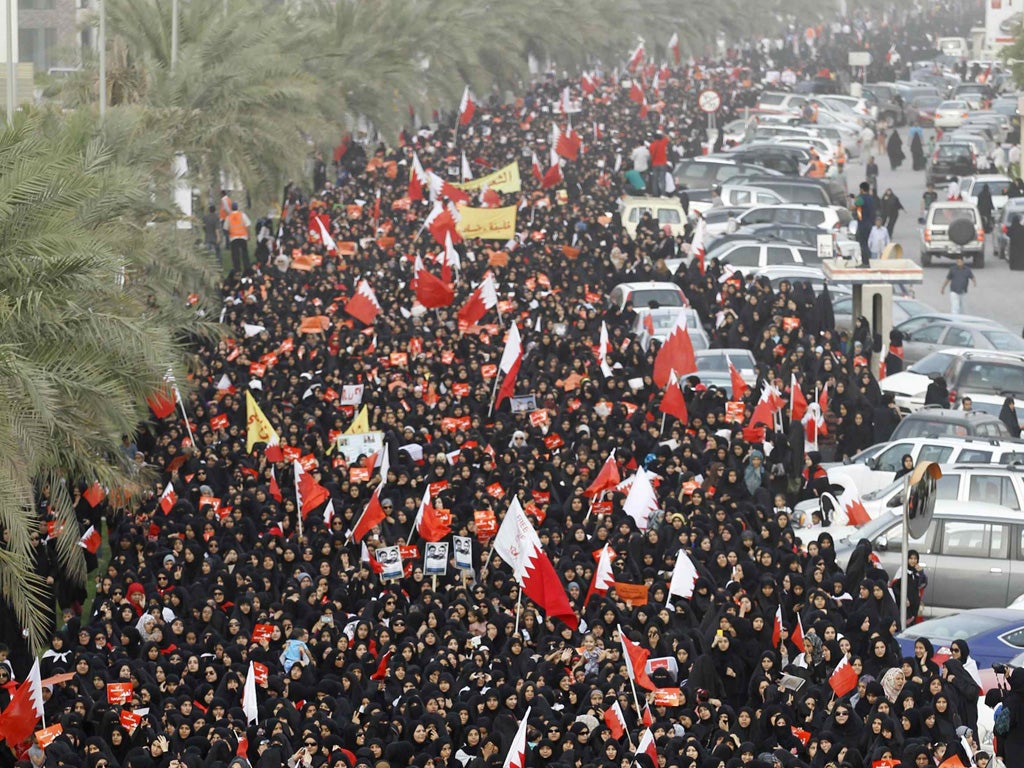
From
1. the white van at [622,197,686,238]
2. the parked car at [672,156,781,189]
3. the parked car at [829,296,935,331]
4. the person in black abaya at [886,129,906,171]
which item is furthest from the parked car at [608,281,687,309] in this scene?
the person in black abaya at [886,129,906,171]

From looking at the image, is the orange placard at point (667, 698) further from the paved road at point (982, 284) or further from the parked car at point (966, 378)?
the paved road at point (982, 284)

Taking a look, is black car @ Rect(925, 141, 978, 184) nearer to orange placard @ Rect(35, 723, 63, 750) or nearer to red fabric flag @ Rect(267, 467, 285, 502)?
red fabric flag @ Rect(267, 467, 285, 502)

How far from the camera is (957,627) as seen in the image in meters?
18.9

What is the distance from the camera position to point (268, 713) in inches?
677

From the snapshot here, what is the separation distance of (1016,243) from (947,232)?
4.01ft

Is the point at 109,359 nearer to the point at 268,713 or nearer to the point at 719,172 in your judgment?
the point at 268,713

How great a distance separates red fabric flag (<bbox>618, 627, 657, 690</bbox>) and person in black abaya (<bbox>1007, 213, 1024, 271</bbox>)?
25.3 m

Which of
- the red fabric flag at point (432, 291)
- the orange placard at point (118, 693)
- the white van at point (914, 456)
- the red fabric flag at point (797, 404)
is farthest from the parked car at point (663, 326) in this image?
the orange placard at point (118, 693)

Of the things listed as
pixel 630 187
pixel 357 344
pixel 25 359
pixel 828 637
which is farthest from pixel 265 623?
pixel 630 187

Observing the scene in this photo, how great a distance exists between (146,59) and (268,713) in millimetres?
18472

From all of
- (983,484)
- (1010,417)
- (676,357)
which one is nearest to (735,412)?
(676,357)

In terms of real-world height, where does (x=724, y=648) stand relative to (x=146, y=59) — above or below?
below

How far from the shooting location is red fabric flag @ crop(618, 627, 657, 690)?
1691 cm

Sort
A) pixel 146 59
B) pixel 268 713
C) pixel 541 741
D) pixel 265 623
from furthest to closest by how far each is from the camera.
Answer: pixel 146 59, pixel 265 623, pixel 268 713, pixel 541 741
